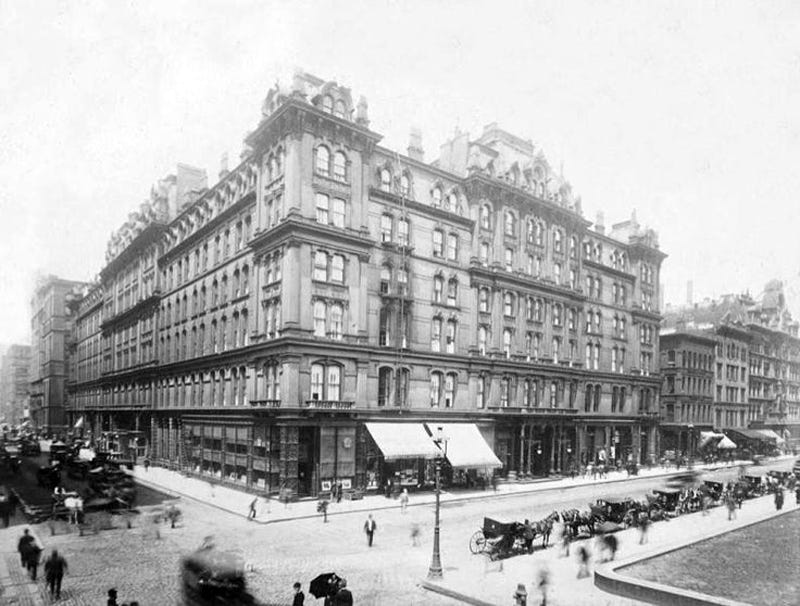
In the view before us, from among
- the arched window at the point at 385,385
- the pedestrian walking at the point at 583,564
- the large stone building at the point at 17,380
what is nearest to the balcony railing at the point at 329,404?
the arched window at the point at 385,385

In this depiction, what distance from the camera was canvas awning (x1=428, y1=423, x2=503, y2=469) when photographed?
4006 centimetres

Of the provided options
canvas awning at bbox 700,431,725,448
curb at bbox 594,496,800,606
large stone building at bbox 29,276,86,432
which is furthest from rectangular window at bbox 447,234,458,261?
large stone building at bbox 29,276,86,432

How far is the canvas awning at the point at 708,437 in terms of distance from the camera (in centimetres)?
6846

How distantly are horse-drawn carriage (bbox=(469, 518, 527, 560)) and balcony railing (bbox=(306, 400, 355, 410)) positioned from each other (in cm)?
1404

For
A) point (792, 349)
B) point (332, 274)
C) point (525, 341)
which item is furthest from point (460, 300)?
point (792, 349)

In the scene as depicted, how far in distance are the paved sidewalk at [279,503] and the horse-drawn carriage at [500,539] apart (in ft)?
33.6

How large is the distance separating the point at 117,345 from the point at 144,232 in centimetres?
1779

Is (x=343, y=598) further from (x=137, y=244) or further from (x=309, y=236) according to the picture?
(x=137, y=244)

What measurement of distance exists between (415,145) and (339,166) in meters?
8.11

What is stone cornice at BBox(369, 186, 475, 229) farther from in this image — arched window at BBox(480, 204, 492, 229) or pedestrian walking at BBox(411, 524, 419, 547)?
pedestrian walking at BBox(411, 524, 419, 547)

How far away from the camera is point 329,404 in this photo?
3584cm

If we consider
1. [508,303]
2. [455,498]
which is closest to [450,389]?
[455,498]

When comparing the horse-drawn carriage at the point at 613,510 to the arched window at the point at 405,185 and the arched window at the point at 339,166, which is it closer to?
the arched window at the point at 405,185

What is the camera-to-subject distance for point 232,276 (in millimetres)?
44500
